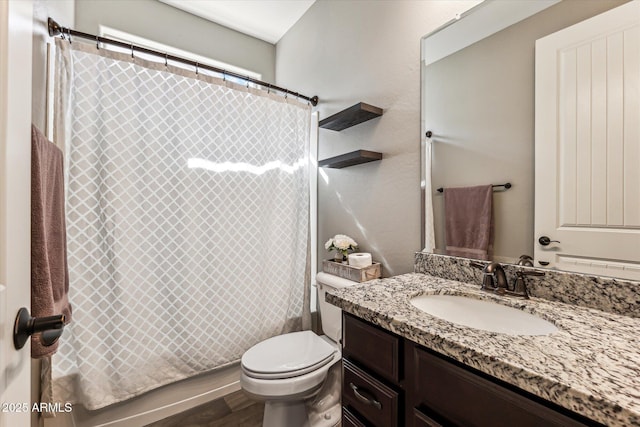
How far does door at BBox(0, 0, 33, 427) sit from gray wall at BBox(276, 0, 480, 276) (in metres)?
1.38

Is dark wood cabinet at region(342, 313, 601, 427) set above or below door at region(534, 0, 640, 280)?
below

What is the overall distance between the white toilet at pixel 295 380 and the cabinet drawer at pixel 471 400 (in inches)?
26.3

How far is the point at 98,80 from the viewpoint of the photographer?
1367 mm

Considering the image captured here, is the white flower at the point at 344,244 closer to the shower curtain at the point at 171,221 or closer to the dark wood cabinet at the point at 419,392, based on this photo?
the shower curtain at the point at 171,221

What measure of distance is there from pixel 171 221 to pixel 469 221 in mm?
1571

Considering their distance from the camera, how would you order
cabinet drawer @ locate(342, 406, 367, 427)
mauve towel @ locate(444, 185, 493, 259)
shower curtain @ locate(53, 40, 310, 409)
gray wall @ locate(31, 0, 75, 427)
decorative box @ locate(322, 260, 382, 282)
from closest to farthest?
cabinet drawer @ locate(342, 406, 367, 427), gray wall @ locate(31, 0, 75, 427), mauve towel @ locate(444, 185, 493, 259), shower curtain @ locate(53, 40, 310, 409), decorative box @ locate(322, 260, 382, 282)

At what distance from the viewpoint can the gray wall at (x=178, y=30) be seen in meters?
1.91

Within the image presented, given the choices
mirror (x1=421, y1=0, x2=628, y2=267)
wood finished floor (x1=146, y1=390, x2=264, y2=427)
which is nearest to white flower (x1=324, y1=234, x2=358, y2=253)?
mirror (x1=421, y1=0, x2=628, y2=267)

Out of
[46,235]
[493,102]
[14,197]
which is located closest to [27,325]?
[14,197]

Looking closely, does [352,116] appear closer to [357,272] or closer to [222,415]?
[357,272]

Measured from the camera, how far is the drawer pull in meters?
0.81

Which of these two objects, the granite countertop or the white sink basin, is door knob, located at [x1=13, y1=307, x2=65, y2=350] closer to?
the granite countertop

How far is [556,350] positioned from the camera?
0.58 meters

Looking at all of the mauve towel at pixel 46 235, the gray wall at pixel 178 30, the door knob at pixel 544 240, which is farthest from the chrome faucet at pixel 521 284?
the gray wall at pixel 178 30
